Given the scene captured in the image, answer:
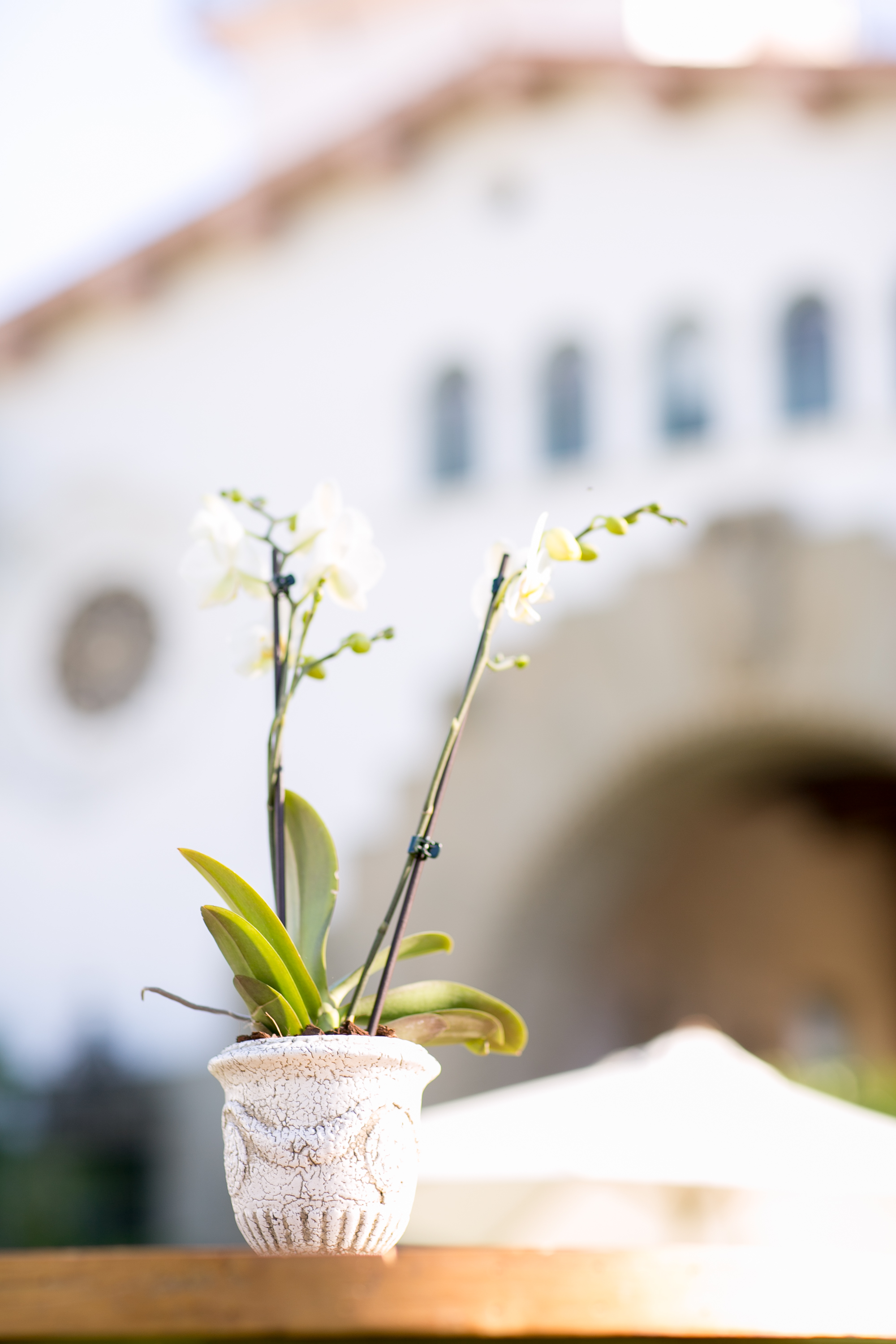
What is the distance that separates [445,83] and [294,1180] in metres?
7.39

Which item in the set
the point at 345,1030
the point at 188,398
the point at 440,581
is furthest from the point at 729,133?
the point at 345,1030

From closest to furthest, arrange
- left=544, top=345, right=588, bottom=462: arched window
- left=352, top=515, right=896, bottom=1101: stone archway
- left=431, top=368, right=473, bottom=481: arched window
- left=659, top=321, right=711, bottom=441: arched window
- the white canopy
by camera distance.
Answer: the white canopy, left=352, top=515, right=896, bottom=1101: stone archway, left=659, top=321, right=711, bottom=441: arched window, left=544, top=345, right=588, bottom=462: arched window, left=431, top=368, right=473, bottom=481: arched window

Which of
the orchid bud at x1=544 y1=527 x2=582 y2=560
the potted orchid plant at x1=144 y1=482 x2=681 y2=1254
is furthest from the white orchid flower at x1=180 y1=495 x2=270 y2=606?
the orchid bud at x1=544 y1=527 x2=582 y2=560

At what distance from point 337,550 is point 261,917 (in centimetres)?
51

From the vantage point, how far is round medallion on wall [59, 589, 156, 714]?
815cm

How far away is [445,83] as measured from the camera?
8.00m

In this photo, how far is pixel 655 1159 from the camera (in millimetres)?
3396

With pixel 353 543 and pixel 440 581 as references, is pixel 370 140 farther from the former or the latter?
pixel 353 543

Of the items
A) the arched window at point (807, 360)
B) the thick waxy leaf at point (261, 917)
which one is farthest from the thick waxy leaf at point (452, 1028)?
the arched window at point (807, 360)

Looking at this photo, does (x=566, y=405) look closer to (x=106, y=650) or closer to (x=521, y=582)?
(x=106, y=650)

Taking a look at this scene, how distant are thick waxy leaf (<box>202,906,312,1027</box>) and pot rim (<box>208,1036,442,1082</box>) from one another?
0.07 metres

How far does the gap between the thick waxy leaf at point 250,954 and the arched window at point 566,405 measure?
6.01 metres

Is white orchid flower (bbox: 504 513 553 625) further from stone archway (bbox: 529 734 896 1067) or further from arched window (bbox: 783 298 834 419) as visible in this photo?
stone archway (bbox: 529 734 896 1067)

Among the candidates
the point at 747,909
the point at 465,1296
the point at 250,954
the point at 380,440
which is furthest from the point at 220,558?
the point at 747,909
